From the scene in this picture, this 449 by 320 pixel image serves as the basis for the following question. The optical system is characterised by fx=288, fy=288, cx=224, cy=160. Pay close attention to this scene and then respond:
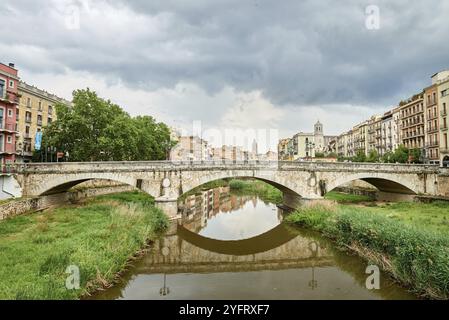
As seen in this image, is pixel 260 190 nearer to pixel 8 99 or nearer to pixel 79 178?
pixel 79 178

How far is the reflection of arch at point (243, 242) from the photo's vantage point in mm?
18984

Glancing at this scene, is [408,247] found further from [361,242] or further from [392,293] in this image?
[361,242]

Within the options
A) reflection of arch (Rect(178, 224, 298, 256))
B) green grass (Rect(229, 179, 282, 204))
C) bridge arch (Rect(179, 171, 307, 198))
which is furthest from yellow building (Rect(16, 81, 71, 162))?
green grass (Rect(229, 179, 282, 204))

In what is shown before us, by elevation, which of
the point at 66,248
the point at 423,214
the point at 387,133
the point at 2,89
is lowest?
the point at 66,248

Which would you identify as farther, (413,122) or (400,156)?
(413,122)

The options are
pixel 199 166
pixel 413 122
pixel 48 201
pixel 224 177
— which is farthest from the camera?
pixel 413 122

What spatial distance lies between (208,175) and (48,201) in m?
16.0

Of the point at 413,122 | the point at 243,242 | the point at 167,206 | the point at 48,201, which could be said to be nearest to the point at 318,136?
the point at 413,122

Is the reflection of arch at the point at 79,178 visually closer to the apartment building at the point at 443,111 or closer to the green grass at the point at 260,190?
the green grass at the point at 260,190

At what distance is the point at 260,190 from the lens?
54.3 m

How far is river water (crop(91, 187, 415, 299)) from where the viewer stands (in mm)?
11625

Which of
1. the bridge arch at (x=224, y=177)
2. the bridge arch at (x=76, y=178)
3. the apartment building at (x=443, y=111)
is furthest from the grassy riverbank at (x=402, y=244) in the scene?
the apartment building at (x=443, y=111)

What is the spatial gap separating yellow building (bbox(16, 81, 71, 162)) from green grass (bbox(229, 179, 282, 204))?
35.4 m
